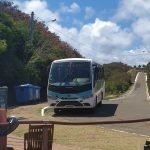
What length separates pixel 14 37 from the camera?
4391 centimetres

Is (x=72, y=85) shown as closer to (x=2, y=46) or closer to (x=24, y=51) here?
(x=2, y=46)

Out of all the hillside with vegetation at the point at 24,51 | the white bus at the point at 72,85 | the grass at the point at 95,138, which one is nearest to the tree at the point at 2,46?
the hillside with vegetation at the point at 24,51

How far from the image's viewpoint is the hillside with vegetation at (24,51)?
40094mm

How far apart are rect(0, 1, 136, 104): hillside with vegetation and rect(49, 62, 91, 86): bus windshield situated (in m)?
9.04

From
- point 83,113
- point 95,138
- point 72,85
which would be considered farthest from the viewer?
point 83,113

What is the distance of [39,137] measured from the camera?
997 cm

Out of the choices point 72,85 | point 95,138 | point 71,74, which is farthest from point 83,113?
point 95,138

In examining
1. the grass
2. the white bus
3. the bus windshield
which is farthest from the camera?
the bus windshield

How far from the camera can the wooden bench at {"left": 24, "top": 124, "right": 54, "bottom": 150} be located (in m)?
9.67

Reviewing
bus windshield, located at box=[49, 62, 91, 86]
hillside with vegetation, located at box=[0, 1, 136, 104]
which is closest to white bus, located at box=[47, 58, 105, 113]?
bus windshield, located at box=[49, 62, 91, 86]

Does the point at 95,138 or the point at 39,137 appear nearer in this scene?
the point at 39,137

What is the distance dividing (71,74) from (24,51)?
68.4 feet

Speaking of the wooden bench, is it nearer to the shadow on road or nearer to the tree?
the shadow on road

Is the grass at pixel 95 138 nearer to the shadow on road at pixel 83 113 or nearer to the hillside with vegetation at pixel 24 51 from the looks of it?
the shadow on road at pixel 83 113
